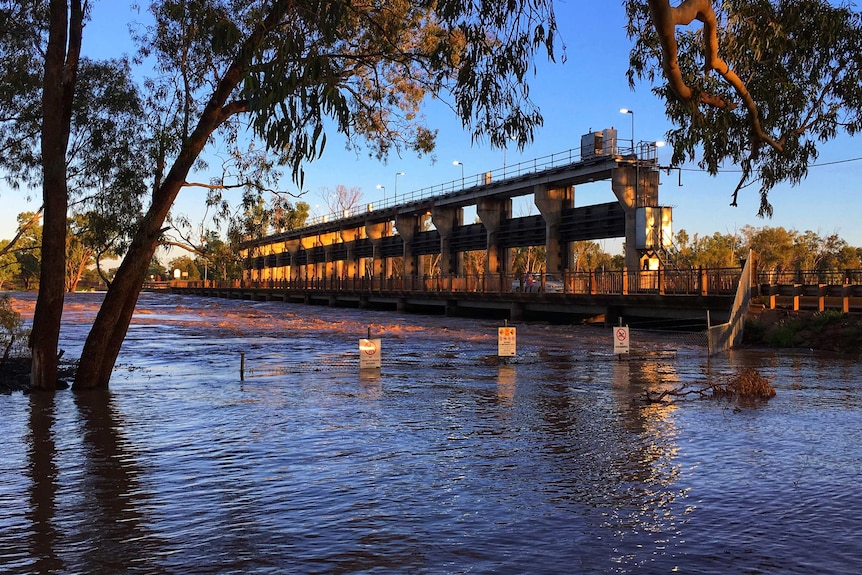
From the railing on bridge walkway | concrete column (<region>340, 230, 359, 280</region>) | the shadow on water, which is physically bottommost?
the shadow on water

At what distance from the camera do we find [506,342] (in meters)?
22.5

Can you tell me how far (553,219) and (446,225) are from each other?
17764 mm

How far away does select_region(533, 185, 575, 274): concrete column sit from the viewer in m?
52.9

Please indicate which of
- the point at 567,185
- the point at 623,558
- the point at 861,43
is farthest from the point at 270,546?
the point at 567,185

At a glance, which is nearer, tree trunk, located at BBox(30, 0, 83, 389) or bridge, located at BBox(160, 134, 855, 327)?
tree trunk, located at BBox(30, 0, 83, 389)

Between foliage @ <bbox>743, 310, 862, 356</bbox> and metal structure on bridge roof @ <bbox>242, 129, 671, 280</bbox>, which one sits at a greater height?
metal structure on bridge roof @ <bbox>242, 129, 671, 280</bbox>

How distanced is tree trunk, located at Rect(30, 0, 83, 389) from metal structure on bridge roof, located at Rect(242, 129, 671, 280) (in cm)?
373

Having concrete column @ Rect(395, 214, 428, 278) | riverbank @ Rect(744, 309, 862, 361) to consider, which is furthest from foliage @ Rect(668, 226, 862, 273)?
riverbank @ Rect(744, 309, 862, 361)

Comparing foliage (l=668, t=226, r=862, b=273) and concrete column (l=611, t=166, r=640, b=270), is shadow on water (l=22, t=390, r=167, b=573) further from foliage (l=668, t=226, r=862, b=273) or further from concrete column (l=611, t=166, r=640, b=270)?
foliage (l=668, t=226, r=862, b=273)

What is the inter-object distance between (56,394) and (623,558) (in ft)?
40.2

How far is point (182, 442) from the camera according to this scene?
33.3 feet

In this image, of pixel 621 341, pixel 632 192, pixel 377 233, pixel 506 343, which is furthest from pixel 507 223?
pixel 506 343

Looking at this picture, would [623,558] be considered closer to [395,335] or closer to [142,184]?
[142,184]

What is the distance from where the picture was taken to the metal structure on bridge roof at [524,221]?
148 ft
